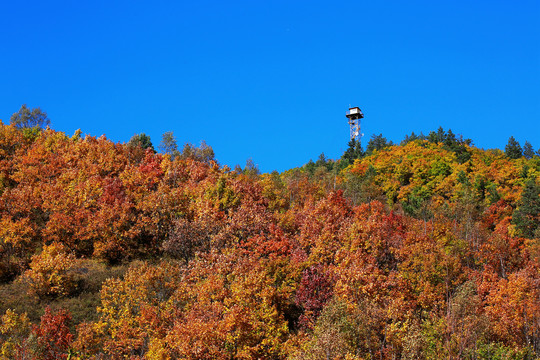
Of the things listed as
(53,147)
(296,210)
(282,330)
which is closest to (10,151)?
(53,147)

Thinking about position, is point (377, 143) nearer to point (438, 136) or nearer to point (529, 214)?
point (438, 136)

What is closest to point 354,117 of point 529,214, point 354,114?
point 354,114

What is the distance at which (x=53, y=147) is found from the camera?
80.4m

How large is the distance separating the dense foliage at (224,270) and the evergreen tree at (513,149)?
4817 centimetres

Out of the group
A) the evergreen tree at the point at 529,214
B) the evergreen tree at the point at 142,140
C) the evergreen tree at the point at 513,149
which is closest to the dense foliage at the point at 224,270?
the evergreen tree at the point at 529,214

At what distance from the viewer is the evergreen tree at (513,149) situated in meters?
125

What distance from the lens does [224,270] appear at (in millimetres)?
42375

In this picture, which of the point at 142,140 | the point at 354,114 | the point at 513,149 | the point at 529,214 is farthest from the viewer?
the point at 354,114

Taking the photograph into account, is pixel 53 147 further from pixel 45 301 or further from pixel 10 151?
pixel 45 301

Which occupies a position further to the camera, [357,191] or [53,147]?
[357,191]

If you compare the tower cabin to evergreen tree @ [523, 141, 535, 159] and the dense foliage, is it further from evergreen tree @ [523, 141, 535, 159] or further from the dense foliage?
the dense foliage

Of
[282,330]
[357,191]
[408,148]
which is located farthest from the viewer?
[408,148]

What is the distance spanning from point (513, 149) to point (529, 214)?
2171 inches

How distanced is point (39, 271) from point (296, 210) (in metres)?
30.5
